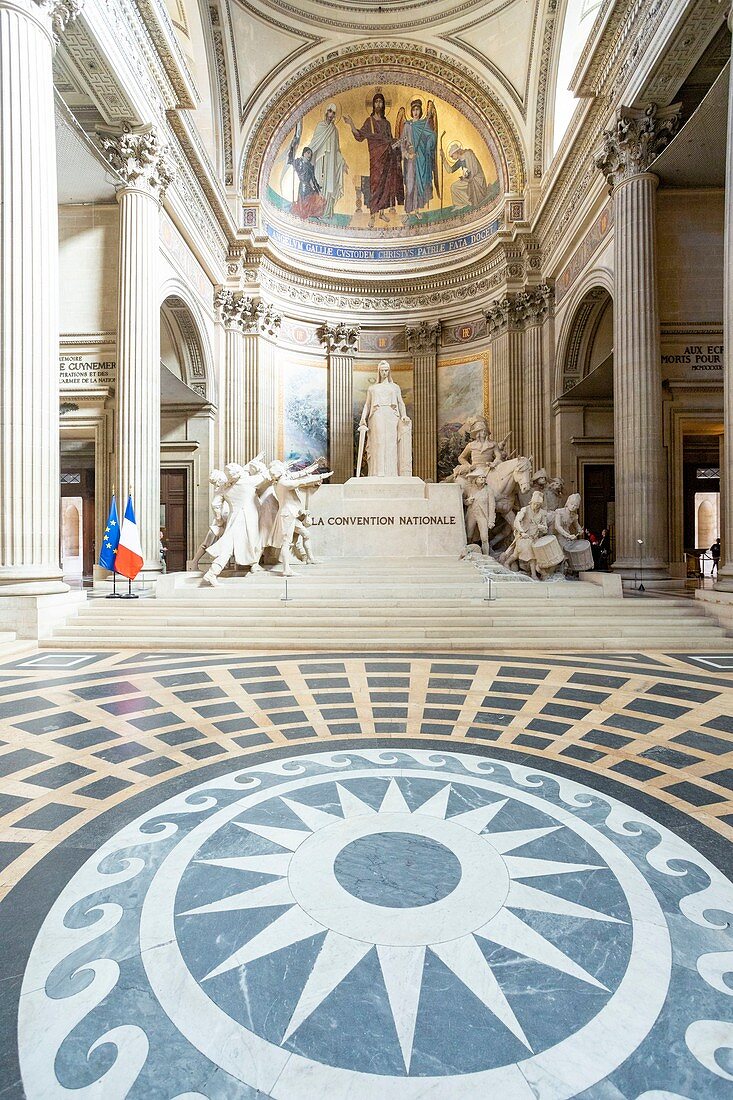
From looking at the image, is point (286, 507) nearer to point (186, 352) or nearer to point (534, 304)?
point (186, 352)

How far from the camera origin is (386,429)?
1266 centimetres

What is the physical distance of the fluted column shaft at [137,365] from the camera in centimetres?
1095

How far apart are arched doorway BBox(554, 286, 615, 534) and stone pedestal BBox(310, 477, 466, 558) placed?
20.0 feet

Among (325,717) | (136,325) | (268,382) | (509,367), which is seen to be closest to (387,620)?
(325,717)

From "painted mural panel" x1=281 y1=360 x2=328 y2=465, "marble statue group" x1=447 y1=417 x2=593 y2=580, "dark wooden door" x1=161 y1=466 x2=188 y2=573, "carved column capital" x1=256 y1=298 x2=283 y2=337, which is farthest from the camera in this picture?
"painted mural panel" x1=281 y1=360 x2=328 y2=465

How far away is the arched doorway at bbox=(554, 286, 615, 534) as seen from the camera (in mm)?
15992

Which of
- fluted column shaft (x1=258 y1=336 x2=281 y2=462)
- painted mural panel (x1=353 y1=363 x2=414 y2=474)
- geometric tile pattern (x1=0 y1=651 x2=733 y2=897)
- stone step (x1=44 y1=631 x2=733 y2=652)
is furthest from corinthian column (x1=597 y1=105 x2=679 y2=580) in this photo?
fluted column shaft (x1=258 y1=336 x2=281 y2=462)

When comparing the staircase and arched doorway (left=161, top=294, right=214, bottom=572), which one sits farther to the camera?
arched doorway (left=161, top=294, right=214, bottom=572)

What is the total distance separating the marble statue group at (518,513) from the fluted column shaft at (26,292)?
24.2ft

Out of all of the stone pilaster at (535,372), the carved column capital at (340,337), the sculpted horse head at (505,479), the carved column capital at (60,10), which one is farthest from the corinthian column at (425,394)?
the carved column capital at (60,10)

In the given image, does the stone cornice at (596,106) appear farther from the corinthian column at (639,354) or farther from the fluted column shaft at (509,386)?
the fluted column shaft at (509,386)

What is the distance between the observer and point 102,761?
129 inches

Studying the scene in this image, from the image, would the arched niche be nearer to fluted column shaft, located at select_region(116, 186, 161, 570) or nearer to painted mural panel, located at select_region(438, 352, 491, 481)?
fluted column shaft, located at select_region(116, 186, 161, 570)

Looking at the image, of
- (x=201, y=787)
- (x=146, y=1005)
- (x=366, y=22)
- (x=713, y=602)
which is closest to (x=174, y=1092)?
(x=146, y=1005)
